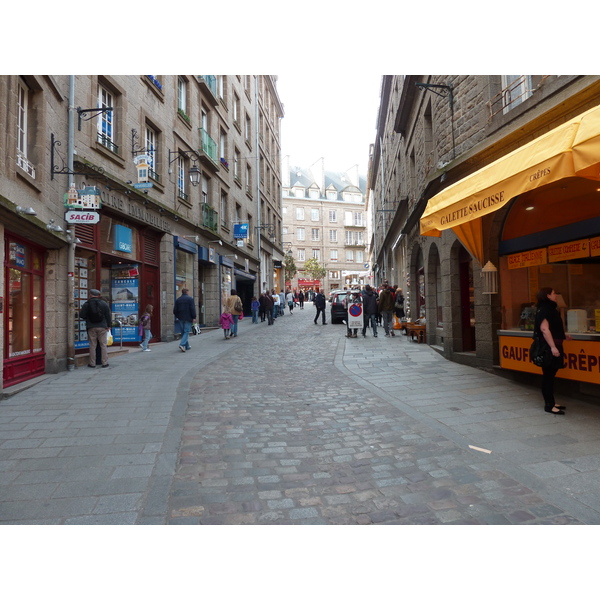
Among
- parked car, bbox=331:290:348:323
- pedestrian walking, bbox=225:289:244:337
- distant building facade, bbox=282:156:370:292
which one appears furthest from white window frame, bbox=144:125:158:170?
distant building facade, bbox=282:156:370:292

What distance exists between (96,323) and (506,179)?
7.94 metres

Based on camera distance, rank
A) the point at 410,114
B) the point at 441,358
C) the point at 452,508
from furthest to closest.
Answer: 1. the point at 410,114
2. the point at 441,358
3. the point at 452,508

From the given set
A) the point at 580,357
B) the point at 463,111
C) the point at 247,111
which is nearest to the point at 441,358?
the point at 580,357

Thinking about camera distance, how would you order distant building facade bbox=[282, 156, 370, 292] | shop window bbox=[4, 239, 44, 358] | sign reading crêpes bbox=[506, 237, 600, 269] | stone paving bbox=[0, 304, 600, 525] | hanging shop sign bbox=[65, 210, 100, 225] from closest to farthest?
stone paving bbox=[0, 304, 600, 525] → sign reading crêpes bbox=[506, 237, 600, 269] → shop window bbox=[4, 239, 44, 358] → hanging shop sign bbox=[65, 210, 100, 225] → distant building facade bbox=[282, 156, 370, 292]

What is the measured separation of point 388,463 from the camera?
397cm

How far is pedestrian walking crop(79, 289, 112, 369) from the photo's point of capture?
884cm

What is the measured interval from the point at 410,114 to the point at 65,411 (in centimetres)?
1417

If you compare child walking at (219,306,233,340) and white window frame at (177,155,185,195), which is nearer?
child walking at (219,306,233,340)

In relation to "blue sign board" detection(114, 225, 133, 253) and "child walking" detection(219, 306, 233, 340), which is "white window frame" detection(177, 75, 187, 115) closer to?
"blue sign board" detection(114, 225, 133, 253)

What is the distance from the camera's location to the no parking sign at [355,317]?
1444cm

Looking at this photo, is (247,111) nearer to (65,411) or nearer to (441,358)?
(441,358)

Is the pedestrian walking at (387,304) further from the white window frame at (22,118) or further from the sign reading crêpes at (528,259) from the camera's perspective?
the white window frame at (22,118)

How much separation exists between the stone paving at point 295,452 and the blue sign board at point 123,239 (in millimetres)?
4806

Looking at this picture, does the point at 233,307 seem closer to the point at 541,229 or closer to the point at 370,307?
the point at 370,307
